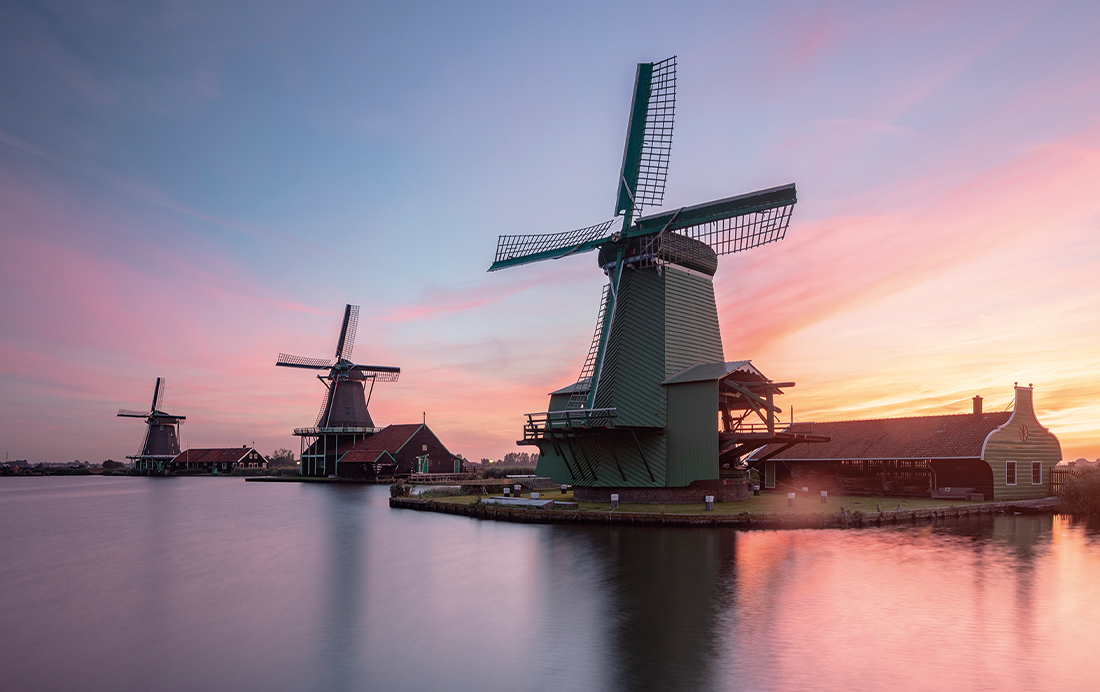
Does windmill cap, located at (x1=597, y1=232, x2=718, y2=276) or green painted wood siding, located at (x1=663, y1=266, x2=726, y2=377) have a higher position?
windmill cap, located at (x1=597, y1=232, x2=718, y2=276)

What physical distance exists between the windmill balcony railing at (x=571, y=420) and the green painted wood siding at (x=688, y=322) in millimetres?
3321

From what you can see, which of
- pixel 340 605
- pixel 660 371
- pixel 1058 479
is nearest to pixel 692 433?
pixel 660 371

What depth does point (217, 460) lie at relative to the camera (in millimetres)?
96812

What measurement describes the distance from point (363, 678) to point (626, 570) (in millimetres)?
8682

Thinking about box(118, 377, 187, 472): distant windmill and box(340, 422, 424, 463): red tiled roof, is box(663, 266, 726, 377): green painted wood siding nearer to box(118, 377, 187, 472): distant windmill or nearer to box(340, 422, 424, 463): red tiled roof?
box(340, 422, 424, 463): red tiled roof

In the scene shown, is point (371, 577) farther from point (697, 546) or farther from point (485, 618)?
point (697, 546)

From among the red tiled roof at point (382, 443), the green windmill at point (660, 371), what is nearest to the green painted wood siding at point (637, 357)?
the green windmill at point (660, 371)

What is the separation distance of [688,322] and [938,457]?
14647mm

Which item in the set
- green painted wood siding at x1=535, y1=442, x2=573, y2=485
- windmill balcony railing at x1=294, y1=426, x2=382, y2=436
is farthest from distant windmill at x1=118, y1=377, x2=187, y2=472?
green painted wood siding at x1=535, y1=442, x2=573, y2=485

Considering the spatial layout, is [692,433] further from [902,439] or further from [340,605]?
[340,605]

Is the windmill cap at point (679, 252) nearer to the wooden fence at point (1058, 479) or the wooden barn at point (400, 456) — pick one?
the wooden fence at point (1058, 479)

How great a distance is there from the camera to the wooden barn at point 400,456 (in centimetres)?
6762

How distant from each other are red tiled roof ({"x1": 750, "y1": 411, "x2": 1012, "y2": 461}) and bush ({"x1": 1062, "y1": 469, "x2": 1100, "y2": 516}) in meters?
4.45

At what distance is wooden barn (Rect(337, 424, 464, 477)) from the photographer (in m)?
67.6
